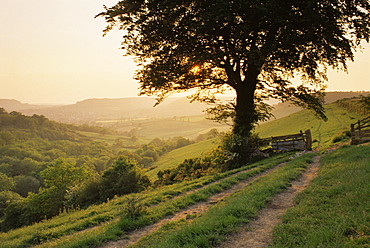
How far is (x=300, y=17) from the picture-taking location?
60.5ft

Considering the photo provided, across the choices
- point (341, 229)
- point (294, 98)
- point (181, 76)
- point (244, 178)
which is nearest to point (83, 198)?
point (181, 76)

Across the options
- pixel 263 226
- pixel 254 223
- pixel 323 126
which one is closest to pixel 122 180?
pixel 254 223

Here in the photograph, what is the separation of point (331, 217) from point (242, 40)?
16.4m

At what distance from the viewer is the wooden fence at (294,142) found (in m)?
25.9

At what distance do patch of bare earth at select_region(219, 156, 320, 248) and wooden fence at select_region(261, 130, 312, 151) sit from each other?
16.4 meters

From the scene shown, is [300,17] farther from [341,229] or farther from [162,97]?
[341,229]


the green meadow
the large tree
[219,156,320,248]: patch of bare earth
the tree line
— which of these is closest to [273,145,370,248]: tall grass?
the green meadow

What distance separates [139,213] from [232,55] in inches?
600

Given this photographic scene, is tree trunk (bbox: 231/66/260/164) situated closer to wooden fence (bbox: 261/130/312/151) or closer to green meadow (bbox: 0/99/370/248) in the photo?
wooden fence (bbox: 261/130/312/151)

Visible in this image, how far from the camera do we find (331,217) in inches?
271

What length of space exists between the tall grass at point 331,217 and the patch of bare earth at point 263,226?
1.19 feet

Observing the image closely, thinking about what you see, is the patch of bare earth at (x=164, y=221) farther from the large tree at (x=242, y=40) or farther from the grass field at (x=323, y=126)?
the grass field at (x=323, y=126)

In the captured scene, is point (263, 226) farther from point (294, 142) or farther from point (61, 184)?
point (61, 184)

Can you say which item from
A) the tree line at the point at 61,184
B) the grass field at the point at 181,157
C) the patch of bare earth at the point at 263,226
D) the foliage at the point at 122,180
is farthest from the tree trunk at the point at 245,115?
the grass field at the point at 181,157
